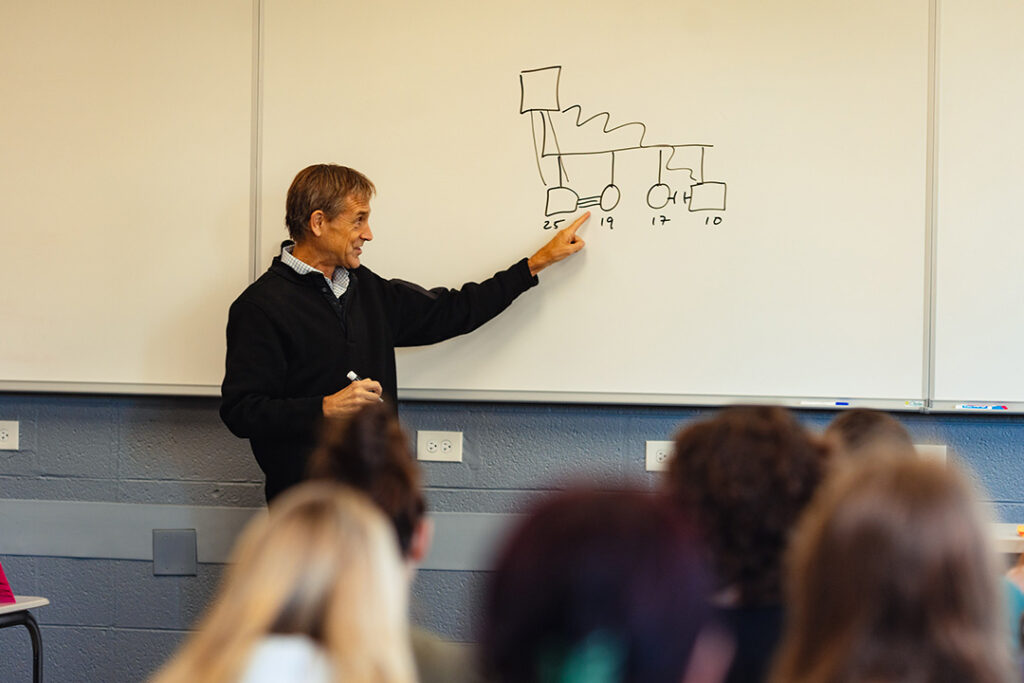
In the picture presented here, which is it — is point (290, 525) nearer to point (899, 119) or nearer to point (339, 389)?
point (339, 389)

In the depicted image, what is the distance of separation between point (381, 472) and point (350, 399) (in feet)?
3.91

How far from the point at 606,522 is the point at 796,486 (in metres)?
0.56

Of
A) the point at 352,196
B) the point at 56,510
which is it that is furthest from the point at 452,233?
the point at 56,510

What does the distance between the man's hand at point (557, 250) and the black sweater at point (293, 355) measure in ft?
1.42

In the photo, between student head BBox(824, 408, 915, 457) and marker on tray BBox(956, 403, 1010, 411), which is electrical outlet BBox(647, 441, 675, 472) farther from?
student head BBox(824, 408, 915, 457)

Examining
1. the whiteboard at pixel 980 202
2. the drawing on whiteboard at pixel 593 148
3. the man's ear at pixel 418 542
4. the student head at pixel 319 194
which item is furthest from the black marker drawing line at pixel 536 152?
the man's ear at pixel 418 542

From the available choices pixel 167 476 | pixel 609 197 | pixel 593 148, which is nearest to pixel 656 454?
pixel 609 197

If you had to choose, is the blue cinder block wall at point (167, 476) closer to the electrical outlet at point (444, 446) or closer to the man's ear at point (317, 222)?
the electrical outlet at point (444, 446)

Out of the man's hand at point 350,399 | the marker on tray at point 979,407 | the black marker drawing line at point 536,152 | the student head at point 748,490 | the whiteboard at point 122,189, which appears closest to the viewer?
the student head at point 748,490

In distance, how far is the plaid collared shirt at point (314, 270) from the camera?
2727 millimetres

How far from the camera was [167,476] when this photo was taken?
3137 millimetres

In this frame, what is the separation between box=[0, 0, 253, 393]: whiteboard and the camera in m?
3.06

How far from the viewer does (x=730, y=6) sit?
2914 millimetres

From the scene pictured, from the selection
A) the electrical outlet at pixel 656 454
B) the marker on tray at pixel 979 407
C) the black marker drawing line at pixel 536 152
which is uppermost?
the black marker drawing line at pixel 536 152
